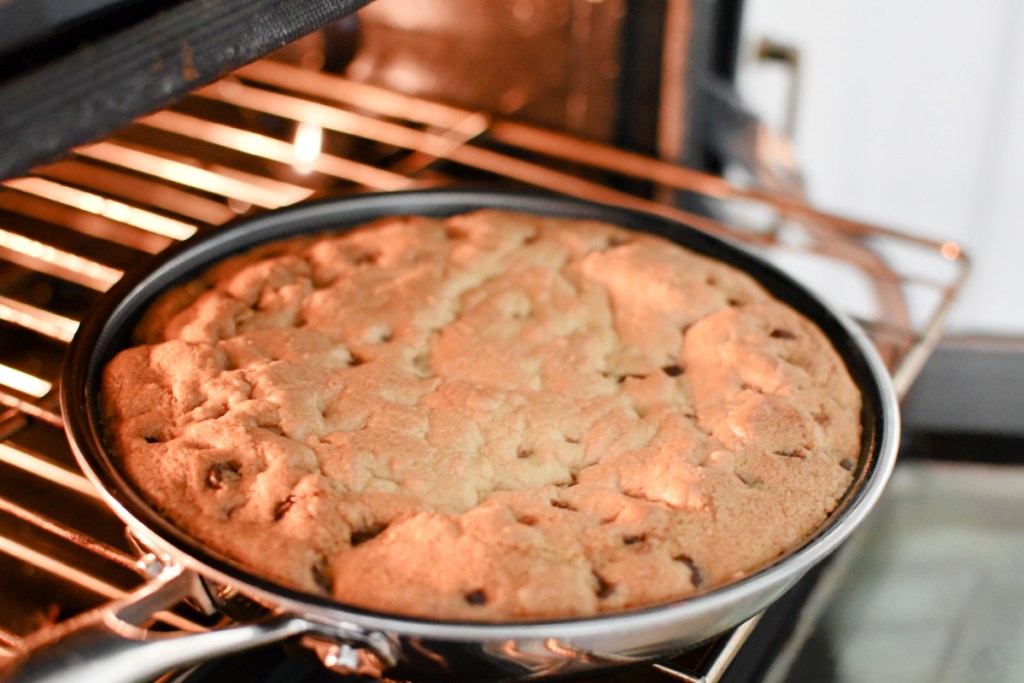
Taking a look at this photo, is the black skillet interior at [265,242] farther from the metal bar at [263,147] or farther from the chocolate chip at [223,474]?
the metal bar at [263,147]

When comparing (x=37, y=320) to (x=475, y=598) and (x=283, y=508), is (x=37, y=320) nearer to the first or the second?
(x=283, y=508)

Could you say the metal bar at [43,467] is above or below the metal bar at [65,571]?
above

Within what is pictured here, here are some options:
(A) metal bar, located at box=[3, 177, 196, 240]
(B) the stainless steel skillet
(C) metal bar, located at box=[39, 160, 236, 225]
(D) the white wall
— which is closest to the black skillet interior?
(B) the stainless steel skillet

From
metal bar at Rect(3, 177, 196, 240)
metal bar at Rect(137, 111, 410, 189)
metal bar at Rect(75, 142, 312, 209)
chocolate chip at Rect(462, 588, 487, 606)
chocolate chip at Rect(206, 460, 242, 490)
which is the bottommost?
chocolate chip at Rect(462, 588, 487, 606)

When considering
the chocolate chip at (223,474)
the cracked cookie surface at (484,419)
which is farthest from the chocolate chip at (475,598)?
the chocolate chip at (223,474)

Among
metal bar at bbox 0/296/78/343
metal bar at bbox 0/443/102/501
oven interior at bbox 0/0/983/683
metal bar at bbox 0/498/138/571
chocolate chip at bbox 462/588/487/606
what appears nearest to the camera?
chocolate chip at bbox 462/588/487/606

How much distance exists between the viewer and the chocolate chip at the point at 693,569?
0.74 meters

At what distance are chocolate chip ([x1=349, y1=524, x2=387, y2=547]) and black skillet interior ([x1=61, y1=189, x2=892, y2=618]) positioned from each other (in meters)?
0.10

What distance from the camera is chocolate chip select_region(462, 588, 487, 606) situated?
2.31 ft

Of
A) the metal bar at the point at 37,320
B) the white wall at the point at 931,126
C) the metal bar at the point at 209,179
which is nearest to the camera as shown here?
the metal bar at the point at 37,320

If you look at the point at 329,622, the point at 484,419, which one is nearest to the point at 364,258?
the point at 484,419

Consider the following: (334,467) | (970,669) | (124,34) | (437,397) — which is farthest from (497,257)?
(970,669)

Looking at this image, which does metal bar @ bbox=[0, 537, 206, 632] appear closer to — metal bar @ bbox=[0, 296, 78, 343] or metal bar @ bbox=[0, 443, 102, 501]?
metal bar @ bbox=[0, 443, 102, 501]

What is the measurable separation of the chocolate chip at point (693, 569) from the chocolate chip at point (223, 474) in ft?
1.10
